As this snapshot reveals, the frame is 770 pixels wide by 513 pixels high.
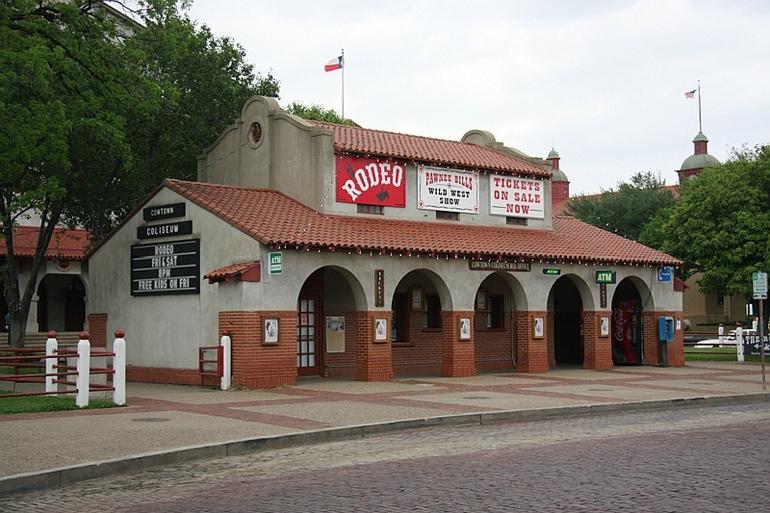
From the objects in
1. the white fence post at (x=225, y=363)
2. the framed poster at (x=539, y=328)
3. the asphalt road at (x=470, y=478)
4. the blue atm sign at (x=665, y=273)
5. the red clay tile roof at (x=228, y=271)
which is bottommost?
the asphalt road at (x=470, y=478)

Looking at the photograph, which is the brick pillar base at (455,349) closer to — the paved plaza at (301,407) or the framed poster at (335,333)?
the paved plaza at (301,407)

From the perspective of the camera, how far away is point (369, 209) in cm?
2758

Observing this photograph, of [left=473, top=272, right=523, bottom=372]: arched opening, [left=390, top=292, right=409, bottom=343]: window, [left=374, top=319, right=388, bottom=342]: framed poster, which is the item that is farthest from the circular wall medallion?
[left=473, top=272, right=523, bottom=372]: arched opening

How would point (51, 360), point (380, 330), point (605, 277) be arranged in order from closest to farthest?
1. point (51, 360)
2. point (380, 330)
3. point (605, 277)

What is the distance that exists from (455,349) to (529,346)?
2.92 metres

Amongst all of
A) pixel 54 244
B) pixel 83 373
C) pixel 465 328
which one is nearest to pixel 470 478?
pixel 83 373

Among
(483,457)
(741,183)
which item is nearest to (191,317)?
(483,457)

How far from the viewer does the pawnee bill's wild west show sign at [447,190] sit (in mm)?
28578

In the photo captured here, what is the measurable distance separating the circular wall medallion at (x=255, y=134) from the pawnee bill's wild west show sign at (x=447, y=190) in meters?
4.59

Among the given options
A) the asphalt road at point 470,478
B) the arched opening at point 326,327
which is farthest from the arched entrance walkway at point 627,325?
the asphalt road at point 470,478

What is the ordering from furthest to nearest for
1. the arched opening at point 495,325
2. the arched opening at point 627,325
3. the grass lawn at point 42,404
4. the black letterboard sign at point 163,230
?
1. the arched opening at point 627,325
2. the arched opening at point 495,325
3. the black letterboard sign at point 163,230
4. the grass lawn at point 42,404

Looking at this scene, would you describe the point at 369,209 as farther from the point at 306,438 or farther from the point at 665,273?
the point at 306,438

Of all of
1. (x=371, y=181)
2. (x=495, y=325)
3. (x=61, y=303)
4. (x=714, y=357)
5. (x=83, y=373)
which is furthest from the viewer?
(x=61, y=303)

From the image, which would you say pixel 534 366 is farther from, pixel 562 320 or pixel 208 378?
pixel 208 378
